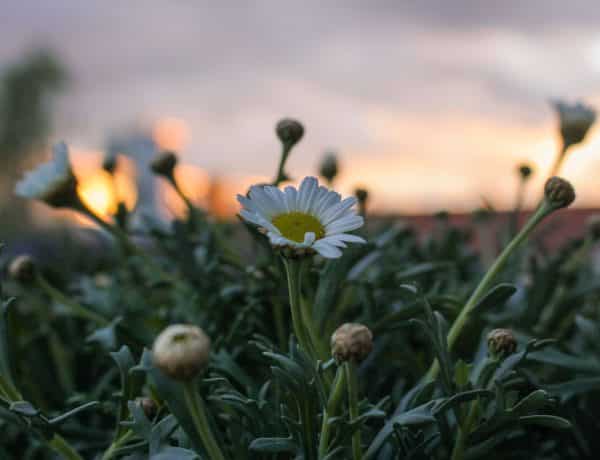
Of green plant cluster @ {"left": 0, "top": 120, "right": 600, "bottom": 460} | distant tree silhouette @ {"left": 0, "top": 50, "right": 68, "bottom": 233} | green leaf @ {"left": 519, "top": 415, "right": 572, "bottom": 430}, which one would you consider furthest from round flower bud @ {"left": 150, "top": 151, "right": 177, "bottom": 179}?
distant tree silhouette @ {"left": 0, "top": 50, "right": 68, "bottom": 233}

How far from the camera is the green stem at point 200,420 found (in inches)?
12.3

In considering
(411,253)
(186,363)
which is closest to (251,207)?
(186,363)

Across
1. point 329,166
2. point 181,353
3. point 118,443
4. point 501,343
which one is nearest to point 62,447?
point 118,443

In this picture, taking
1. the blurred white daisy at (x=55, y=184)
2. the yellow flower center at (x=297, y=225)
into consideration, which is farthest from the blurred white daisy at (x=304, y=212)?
the blurred white daisy at (x=55, y=184)

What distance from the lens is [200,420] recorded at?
323 mm

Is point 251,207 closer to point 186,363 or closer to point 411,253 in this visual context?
point 186,363

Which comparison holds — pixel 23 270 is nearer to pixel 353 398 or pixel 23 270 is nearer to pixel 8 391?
pixel 8 391

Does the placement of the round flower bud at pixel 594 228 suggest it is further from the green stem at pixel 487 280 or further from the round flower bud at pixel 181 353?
the round flower bud at pixel 181 353

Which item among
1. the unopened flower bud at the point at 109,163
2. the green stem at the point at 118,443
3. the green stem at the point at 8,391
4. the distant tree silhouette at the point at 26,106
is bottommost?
the distant tree silhouette at the point at 26,106

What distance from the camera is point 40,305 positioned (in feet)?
2.58

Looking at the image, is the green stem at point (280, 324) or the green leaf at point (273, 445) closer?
the green leaf at point (273, 445)

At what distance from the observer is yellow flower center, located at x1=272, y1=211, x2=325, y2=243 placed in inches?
14.8

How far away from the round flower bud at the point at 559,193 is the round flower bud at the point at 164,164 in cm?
33

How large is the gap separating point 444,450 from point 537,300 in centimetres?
22
